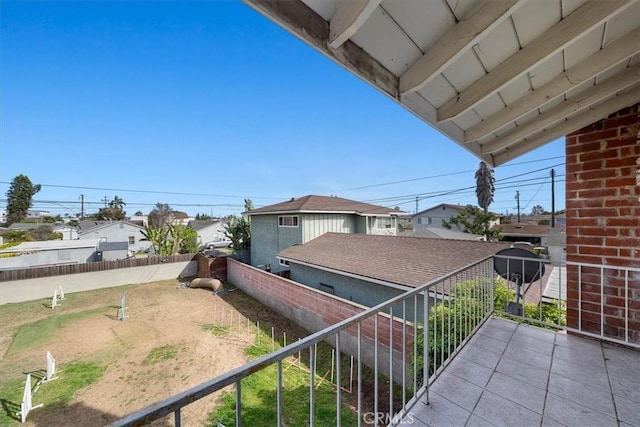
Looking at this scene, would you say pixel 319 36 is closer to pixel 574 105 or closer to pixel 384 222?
pixel 574 105

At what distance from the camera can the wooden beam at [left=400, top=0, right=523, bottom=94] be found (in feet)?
4.24

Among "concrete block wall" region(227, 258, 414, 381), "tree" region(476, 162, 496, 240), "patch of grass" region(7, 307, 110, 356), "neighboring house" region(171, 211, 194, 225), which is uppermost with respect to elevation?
"tree" region(476, 162, 496, 240)

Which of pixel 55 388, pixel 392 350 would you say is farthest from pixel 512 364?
pixel 55 388

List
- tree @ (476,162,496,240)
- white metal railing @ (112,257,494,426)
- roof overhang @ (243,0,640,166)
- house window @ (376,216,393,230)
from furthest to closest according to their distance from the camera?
1. tree @ (476,162,496,240)
2. house window @ (376,216,393,230)
3. roof overhang @ (243,0,640,166)
4. white metal railing @ (112,257,494,426)

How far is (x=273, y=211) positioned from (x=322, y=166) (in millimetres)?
21544

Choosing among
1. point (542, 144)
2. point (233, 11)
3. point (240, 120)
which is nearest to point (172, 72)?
point (233, 11)

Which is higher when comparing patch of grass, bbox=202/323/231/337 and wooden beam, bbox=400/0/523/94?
wooden beam, bbox=400/0/523/94

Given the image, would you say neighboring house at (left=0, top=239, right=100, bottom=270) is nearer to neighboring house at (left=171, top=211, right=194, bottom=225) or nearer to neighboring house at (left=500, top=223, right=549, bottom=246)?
neighboring house at (left=171, top=211, right=194, bottom=225)

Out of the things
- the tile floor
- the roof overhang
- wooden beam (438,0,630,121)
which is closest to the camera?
the roof overhang

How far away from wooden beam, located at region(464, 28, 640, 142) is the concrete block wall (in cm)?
259

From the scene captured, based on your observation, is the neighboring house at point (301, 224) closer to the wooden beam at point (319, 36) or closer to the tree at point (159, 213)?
the wooden beam at point (319, 36)

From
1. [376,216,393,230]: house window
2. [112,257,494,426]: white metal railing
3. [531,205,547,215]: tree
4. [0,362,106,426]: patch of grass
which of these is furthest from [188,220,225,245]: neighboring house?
[531,205,547,215]: tree

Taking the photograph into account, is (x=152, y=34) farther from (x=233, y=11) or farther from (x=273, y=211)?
(x=273, y=211)

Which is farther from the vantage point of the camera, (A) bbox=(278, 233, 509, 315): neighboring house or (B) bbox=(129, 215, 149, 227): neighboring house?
(B) bbox=(129, 215, 149, 227): neighboring house
